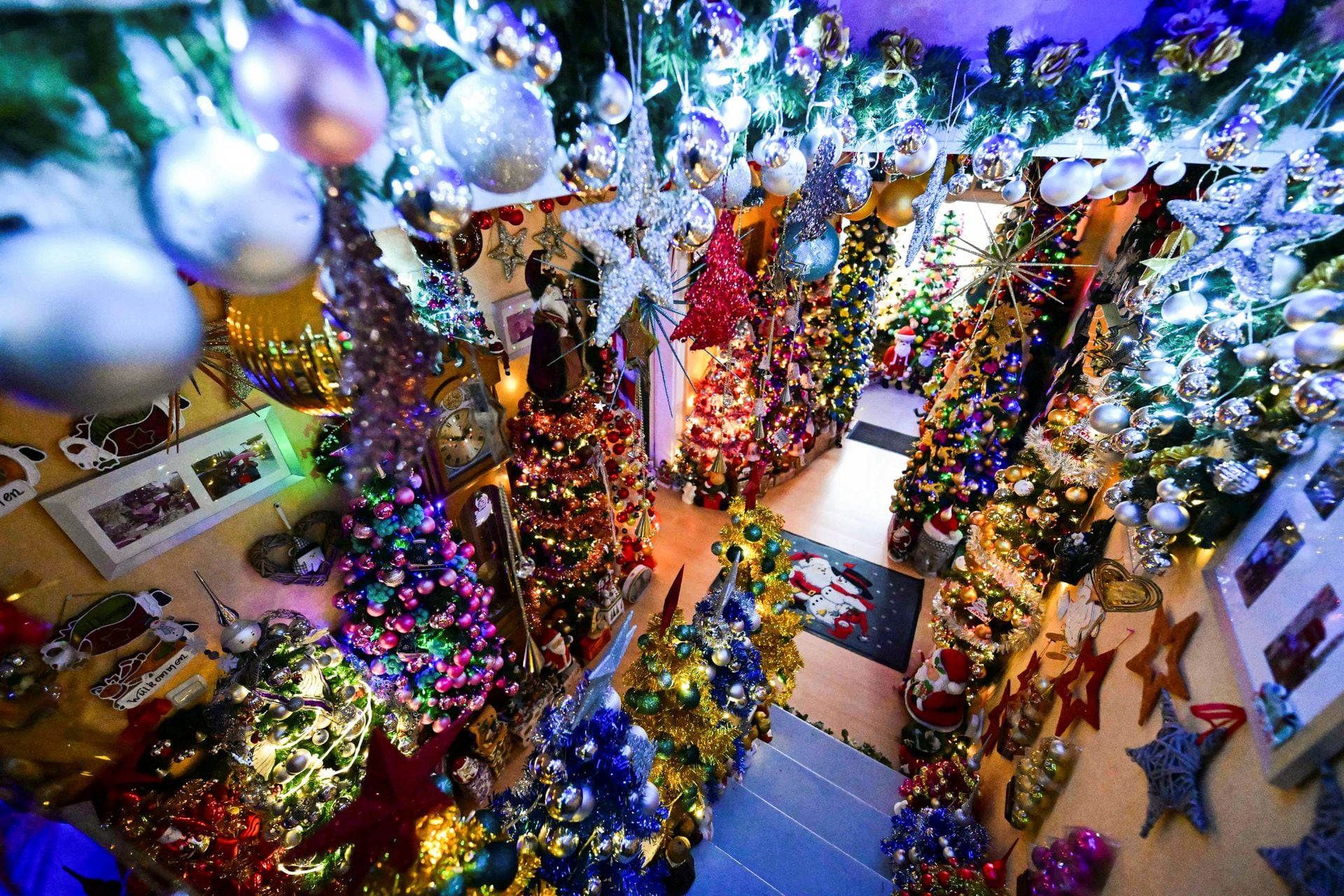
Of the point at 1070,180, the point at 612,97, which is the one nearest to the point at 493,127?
the point at 612,97

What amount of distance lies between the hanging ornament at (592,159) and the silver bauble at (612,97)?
0.10ft

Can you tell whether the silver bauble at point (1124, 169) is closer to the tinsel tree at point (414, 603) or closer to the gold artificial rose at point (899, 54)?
the gold artificial rose at point (899, 54)

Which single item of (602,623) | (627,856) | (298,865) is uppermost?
(627,856)

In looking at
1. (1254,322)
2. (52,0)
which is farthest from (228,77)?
(1254,322)

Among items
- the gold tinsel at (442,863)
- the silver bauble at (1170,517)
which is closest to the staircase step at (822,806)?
the gold tinsel at (442,863)

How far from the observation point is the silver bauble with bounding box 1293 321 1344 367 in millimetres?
917

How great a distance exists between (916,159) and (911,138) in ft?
0.19

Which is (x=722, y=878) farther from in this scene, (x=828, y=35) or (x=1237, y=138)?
(x=828, y=35)

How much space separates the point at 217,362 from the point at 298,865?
164 cm

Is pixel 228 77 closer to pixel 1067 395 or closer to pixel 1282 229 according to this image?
pixel 1282 229

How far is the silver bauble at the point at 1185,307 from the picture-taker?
139 cm

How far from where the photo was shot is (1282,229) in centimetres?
114

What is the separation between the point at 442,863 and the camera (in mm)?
1266

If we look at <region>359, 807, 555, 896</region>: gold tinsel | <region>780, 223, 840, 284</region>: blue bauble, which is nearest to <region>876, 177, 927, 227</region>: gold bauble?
<region>780, 223, 840, 284</region>: blue bauble
